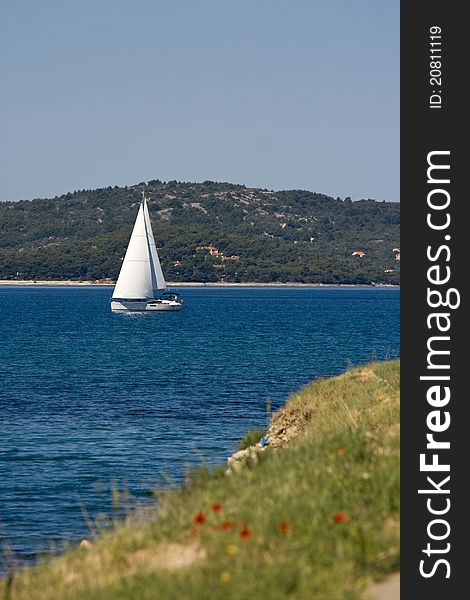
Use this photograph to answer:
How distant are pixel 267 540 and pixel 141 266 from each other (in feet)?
304

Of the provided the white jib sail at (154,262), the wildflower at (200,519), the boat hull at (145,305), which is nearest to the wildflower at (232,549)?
the wildflower at (200,519)

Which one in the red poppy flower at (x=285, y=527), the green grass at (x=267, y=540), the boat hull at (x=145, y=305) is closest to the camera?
the green grass at (x=267, y=540)

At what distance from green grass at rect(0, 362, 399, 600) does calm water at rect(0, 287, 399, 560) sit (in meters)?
2.15

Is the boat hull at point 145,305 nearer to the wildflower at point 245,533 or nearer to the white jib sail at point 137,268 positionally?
the white jib sail at point 137,268

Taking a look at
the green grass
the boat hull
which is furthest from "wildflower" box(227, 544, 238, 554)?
the boat hull

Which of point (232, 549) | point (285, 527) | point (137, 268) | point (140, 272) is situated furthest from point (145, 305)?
point (232, 549)

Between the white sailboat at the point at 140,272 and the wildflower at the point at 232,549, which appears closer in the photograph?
the wildflower at the point at 232,549

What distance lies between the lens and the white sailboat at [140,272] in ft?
327

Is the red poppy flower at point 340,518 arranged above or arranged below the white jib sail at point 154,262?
below

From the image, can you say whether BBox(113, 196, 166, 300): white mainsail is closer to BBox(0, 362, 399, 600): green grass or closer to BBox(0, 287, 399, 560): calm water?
BBox(0, 287, 399, 560): calm water

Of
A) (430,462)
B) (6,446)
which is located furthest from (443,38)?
(6,446)

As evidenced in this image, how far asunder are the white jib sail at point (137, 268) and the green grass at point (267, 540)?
86.6 m

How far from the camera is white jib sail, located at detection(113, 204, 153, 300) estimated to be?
327ft

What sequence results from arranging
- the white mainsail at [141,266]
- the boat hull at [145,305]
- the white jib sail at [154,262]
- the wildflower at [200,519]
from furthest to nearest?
the boat hull at [145,305], the white jib sail at [154,262], the white mainsail at [141,266], the wildflower at [200,519]
